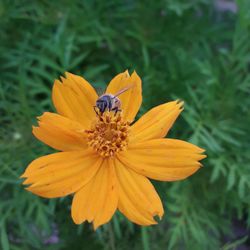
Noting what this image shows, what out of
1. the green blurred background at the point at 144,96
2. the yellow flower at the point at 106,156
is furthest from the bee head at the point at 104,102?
the green blurred background at the point at 144,96

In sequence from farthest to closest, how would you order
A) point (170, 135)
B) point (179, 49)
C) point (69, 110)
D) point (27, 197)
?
point (179, 49)
point (170, 135)
point (27, 197)
point (69, 110)

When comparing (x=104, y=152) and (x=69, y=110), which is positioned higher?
(x=69, y=110)

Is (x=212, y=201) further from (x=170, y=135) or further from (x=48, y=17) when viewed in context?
(x=48, y=17)

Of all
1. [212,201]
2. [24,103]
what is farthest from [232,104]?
[24,103]

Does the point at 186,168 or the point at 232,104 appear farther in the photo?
Answer: the point at 232,104

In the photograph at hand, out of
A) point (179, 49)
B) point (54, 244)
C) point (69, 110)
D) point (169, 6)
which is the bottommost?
point (54, 244)

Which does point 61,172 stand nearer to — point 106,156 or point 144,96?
point 106,156
